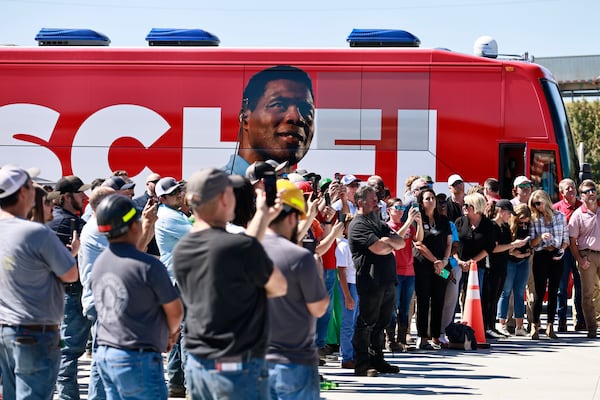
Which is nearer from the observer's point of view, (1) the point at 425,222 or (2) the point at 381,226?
(2) the point at 381,226

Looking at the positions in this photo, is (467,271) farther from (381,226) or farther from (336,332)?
(381,226)

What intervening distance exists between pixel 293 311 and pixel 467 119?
1192 centimetres

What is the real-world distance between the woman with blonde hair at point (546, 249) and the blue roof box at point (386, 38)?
4.40 meters

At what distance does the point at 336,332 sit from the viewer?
40.5 ft

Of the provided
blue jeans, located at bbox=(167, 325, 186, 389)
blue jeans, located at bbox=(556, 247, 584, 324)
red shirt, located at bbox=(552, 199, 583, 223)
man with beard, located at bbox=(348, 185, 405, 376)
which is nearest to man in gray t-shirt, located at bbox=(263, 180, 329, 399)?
blue jeans, located at bbox=(167, 325, 186, 389)

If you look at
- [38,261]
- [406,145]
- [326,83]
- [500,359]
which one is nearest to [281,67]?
[326,83]

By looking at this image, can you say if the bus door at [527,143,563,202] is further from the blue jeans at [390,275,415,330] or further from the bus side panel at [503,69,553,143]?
the blue jeans at [390,275,415,330]

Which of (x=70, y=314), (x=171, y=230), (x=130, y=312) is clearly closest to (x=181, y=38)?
(x=171, y=230)

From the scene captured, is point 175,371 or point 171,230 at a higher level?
point 171,230

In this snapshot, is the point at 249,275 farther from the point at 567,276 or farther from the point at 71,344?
the point at 567,276

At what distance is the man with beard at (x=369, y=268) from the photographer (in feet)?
34.7

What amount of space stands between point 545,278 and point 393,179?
3.48 meters

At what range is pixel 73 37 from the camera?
708 inches

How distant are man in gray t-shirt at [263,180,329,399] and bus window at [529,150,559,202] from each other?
38.3ft
